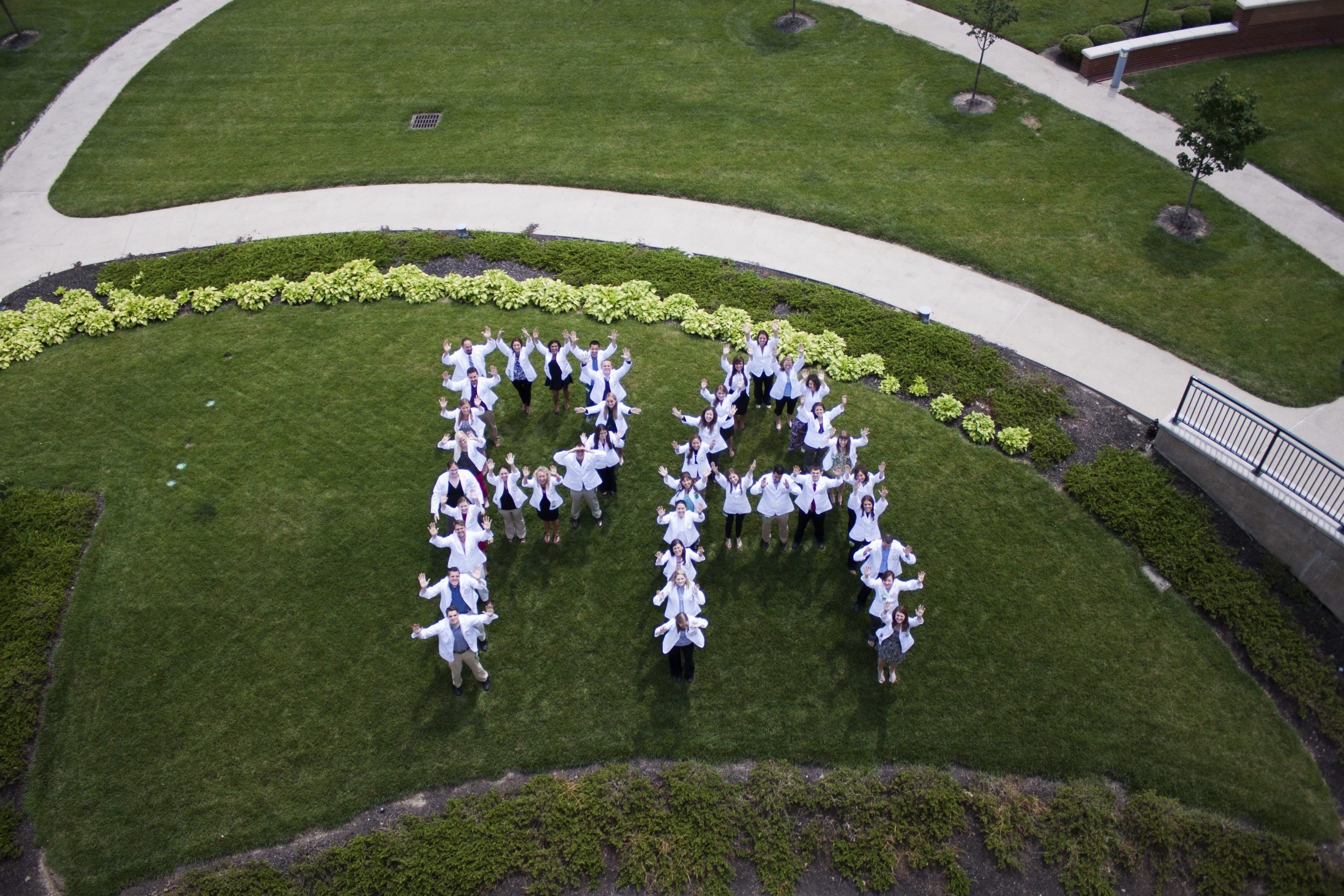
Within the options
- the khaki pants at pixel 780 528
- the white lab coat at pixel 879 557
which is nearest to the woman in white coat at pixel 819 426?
the khaki pants at pixel 780 528

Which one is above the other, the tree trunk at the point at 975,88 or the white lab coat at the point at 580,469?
the tree trunk at the point at 975,88

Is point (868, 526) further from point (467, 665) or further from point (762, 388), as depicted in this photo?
point (467, 665)

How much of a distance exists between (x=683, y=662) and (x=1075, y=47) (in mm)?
19808

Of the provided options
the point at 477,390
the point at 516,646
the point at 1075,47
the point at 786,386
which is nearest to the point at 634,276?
the point at 786,386

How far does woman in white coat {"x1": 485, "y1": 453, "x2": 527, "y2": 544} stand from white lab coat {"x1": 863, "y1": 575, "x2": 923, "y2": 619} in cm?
511

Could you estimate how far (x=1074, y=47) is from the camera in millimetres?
21781

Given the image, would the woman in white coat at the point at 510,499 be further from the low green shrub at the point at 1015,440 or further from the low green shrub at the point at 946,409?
the low green shrub at the point at 1015,440

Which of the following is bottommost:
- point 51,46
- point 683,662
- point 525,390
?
point 683,662

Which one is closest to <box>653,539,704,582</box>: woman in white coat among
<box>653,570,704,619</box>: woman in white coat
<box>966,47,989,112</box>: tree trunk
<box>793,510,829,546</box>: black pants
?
<box>653,570,704,619</box>: woman in white coat

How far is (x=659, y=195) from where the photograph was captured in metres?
18.9

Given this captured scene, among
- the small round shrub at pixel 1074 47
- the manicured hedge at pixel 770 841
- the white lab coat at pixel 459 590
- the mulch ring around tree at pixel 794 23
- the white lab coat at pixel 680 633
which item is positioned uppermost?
the mulch ring around tree at pixel 794 23

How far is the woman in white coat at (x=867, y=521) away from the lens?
11.4 meters

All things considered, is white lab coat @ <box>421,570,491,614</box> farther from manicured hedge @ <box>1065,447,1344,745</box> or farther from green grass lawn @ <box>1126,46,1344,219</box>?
green grass lawn @ <box>1126,46,1344,219</box>

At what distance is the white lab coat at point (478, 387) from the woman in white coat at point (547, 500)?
1.32 metres
